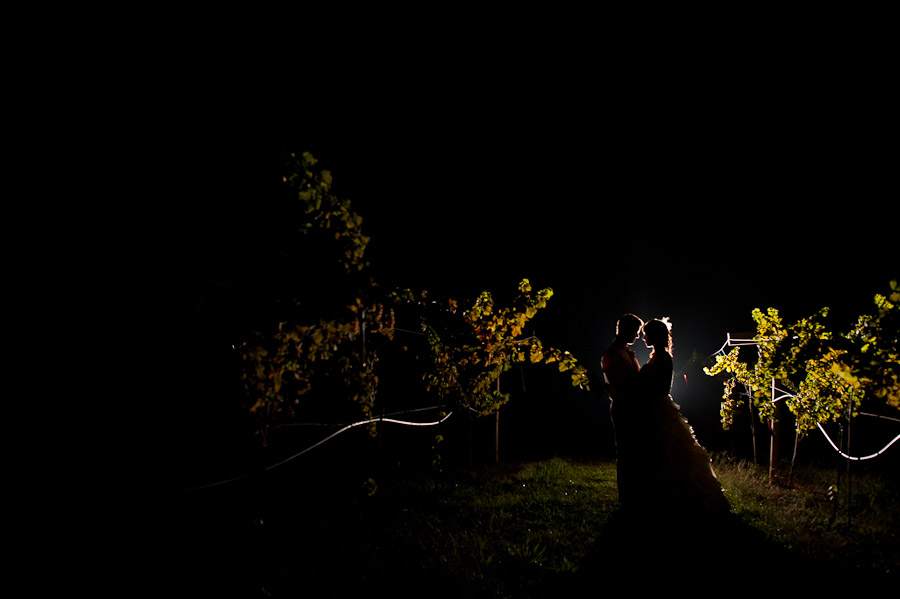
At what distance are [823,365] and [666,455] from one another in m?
2.08

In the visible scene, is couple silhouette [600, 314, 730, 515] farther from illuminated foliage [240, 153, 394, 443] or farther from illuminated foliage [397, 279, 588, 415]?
illuminated foliage [240, 153, 394, 443]

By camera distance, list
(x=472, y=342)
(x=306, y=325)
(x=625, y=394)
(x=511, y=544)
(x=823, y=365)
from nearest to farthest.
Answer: (x=306, y=325)
(x=511, y=544)
(x=625, y=394)
(x=823, y=365)
(x=472, y=342)

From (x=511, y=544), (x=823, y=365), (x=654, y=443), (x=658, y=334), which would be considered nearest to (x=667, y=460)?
(x=654, y=443)

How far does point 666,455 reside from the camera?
4.21m

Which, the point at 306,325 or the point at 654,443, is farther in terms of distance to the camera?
the point at 654,443

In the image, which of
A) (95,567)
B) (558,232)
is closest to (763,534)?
(95,567)

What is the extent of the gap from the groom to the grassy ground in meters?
0.39

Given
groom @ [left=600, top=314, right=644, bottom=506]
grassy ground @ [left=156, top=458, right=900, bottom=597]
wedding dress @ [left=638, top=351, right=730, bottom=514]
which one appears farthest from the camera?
groom @ [left=600, top=314, right=644, bottom=506]

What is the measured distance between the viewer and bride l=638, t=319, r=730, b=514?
13.6ft

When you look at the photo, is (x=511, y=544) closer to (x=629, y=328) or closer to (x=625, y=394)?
(x=625, y=394)

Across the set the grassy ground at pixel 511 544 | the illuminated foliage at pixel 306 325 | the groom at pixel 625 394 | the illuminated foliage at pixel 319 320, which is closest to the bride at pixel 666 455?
the groom at pixel 625 394

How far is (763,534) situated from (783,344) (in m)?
2.55

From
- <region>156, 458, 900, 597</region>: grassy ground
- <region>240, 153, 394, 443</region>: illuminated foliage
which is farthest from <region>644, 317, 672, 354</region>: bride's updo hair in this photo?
<region>240, 153, 394, 443</region>: illuminated foliage

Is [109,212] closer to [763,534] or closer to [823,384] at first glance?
[763,534]
